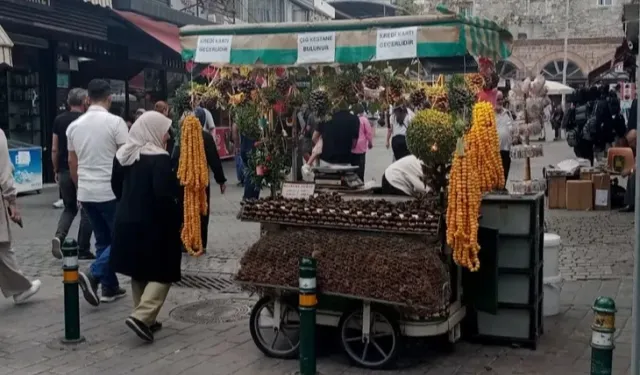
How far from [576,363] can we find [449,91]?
2.19 m

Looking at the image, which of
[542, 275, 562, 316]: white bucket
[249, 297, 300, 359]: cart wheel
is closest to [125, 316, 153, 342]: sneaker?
[249, 297, 300, 359]: cart wheel

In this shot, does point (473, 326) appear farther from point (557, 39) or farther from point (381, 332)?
point (557, 39)

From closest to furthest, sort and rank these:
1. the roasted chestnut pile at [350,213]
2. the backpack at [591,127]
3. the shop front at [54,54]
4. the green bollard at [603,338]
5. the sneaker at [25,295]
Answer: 1. the green bollard at [603,338]
2. the roasted chestnut pile at [350,213]
3. the sneaker at [25,295]
4. the backpack at [591,127]
5. the shop front at [54,54]

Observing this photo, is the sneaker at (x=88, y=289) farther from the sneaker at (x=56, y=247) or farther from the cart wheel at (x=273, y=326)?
the sneaker at (x=56, y=247)

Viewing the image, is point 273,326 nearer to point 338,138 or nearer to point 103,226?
point 103,226

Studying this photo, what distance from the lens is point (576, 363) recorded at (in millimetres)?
5590

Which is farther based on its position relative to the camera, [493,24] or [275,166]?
[275,166]

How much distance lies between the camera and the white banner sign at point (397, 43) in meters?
5.76

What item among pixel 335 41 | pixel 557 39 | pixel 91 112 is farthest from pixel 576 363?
pixel 557 39

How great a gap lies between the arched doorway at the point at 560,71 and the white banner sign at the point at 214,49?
4281 centimetres

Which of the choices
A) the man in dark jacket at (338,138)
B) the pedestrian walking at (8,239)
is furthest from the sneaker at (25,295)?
the man in dark jacket at (338,138)

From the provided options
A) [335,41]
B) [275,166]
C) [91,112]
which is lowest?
[275,166]

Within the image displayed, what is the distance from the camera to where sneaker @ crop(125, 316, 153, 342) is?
606 centimetres

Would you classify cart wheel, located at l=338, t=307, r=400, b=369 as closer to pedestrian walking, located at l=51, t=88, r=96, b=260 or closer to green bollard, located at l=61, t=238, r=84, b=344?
green bollard, located at l=61, t=238, r=84, b=344
